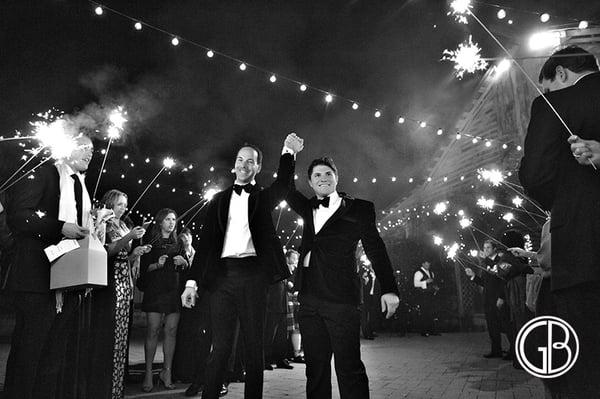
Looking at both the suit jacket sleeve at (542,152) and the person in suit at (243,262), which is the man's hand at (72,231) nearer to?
the person in suit at (243,262)

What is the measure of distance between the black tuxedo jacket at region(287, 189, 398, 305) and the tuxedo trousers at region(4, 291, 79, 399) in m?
1.81

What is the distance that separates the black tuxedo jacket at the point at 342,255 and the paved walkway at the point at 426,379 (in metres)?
2.19

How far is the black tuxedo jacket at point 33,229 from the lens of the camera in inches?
113

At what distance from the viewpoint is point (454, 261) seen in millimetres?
15461

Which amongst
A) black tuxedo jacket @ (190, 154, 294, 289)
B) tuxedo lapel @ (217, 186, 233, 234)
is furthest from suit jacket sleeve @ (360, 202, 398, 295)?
tuxedo lapel @ (217, 186, 233, 234)

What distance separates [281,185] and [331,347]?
1.29 meters

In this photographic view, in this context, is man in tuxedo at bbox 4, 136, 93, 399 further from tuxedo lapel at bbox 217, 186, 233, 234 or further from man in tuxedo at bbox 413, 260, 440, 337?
man in tuxedo at bbox 413, 260, 440, 337

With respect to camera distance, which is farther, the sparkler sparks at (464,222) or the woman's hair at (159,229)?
the sparkler sparks at (464,222)

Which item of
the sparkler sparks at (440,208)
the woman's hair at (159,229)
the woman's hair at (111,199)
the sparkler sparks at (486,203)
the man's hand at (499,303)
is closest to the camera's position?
the woman's hair at (111,199)

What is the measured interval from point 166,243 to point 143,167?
734 centimetres

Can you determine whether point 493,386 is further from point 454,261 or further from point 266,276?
point 454,261

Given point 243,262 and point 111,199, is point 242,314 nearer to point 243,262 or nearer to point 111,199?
Result: point 243,262

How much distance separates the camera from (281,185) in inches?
131

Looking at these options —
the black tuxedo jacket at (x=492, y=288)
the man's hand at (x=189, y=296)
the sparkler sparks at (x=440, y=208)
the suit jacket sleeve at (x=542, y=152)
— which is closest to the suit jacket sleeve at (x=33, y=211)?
the man's hand at (x=189, y=296)
